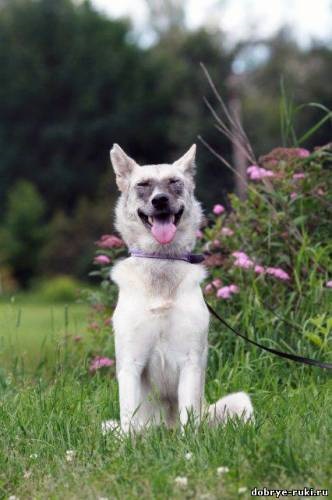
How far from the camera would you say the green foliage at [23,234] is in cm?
3538

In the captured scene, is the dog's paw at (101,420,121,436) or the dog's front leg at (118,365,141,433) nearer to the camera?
the dog's paw at (101,420,121,436)

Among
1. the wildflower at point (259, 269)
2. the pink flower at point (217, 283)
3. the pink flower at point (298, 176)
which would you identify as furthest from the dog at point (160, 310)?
the pink flower at point (298, 176)

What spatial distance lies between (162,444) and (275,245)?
9.92 feet

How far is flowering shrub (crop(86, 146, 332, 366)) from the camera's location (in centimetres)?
707

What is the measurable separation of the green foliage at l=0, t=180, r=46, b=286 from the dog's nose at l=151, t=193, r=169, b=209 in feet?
99.1

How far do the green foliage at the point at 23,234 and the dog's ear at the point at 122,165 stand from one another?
29834mm

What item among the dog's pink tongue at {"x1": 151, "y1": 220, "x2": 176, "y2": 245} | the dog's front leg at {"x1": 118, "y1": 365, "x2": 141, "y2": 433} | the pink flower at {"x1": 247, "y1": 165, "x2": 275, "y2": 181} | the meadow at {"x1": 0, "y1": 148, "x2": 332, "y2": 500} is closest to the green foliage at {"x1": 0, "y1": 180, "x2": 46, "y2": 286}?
the meadow at {"x1": 0, "y1": 148, "x2": 332, "y2": 500}

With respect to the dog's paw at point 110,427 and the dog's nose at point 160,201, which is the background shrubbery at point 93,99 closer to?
the dog's nose at point 160,201

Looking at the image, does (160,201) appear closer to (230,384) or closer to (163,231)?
(163,231)

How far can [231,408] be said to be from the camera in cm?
533

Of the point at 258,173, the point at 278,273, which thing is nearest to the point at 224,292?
the point at 278,273

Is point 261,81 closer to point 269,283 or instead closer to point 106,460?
point 269,283

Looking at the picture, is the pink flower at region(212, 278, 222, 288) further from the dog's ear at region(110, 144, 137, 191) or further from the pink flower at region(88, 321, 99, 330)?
the dog's ear at region(110, 144, 137, 191)

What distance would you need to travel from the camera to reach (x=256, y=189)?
7.70 m
